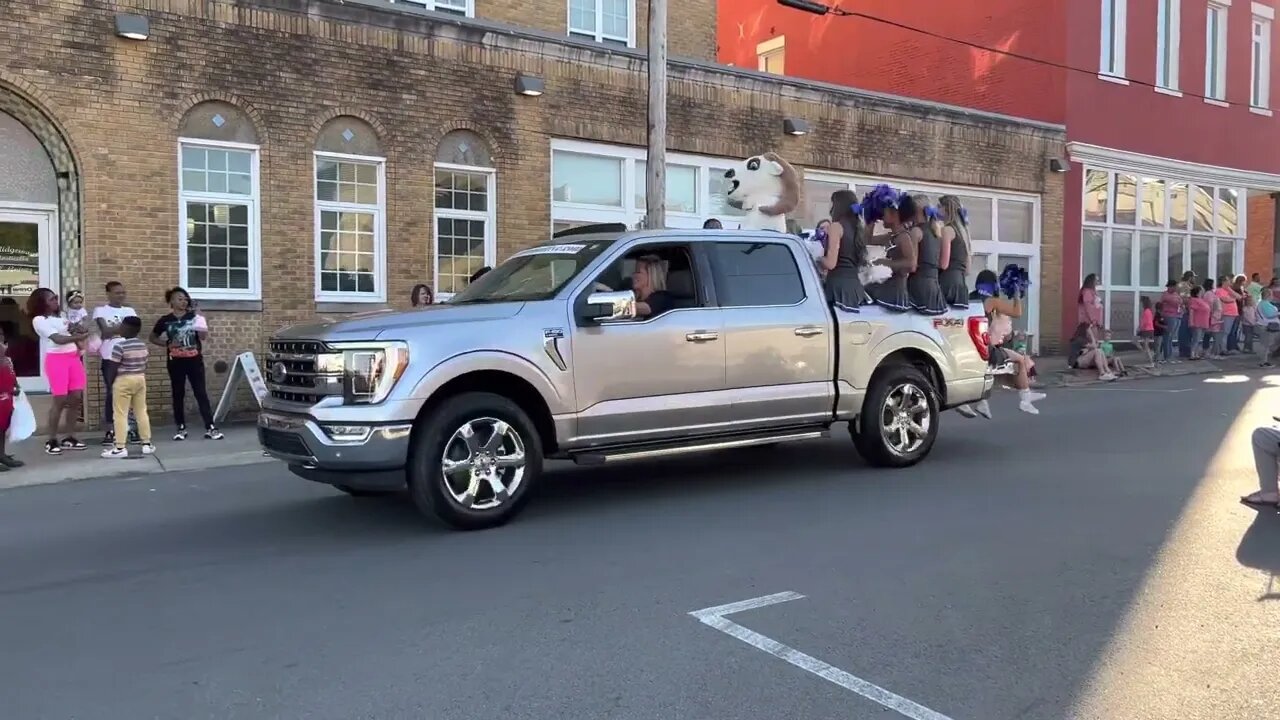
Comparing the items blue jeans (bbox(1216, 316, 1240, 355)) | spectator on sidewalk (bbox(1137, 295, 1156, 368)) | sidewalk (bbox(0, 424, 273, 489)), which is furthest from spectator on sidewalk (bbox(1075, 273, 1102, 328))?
sidewalk (bbox(0, 424, 273, 489))

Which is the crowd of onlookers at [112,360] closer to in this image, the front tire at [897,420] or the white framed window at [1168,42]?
the front tire at [897,420]

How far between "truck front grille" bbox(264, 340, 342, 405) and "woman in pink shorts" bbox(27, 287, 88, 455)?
4779 millimetres

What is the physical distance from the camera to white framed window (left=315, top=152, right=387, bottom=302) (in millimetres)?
13219

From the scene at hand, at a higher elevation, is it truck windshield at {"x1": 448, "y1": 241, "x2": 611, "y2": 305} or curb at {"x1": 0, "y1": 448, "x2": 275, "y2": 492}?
truck windshield at {"x1": 448, "y1": 241, "x2": 611, "y2": 305}

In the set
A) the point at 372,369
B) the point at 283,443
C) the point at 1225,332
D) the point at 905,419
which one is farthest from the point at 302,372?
the point at 1225,332

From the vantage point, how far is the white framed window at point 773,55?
27469 mm

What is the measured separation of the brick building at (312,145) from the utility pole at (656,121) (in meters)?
2.27

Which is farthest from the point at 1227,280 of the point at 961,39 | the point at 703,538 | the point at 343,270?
the point at 703,538

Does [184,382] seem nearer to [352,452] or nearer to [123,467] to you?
[123,467]

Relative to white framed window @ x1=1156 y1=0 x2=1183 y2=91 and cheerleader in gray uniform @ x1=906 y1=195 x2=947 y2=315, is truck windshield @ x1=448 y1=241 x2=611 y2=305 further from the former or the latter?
white framed window @ x1=1156 y1=0 x2=1183 y2=91

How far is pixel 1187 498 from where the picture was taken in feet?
24.2

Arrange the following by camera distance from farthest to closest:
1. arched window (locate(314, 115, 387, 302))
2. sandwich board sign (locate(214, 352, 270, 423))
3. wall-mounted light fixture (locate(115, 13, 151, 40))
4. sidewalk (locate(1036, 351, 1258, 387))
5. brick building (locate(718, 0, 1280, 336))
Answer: brick building (locate(718, 0, 1280, 336)), sidewalk (locate(1036, 351, 1258, 387)), arched window (locate(314, 115, 387, 302)), sandwich board sign (locate(214, 352, 270, 423)), wall-mounted light fixture (locate(115, 13, 151, 40))

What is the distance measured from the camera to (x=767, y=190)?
11281mm

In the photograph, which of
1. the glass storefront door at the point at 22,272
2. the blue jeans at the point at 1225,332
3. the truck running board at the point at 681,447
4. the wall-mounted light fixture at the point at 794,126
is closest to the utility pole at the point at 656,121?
the wall-mounted light fixture at the point at 794,126
